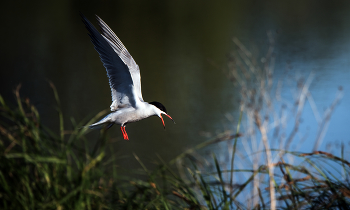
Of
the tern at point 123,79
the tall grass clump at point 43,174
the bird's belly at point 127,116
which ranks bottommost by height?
the tall grass clump at point 43,174

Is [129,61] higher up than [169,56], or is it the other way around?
[169,56]

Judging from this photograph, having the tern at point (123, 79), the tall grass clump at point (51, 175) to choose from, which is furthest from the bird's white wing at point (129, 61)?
the tall grass clump at point (51, 175)

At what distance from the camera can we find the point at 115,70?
385 cm

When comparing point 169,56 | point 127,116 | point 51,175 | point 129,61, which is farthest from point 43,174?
point 169,56

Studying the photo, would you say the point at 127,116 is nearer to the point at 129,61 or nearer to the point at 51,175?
the point at 129,61

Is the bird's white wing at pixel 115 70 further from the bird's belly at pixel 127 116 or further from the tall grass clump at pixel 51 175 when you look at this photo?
the tall grass clump at pixel 51 175

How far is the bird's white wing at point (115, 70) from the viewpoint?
3.77m

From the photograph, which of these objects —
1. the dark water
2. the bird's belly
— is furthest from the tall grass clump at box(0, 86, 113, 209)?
the bird's belly

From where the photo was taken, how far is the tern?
375 cm

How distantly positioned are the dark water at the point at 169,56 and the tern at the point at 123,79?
1.52ft

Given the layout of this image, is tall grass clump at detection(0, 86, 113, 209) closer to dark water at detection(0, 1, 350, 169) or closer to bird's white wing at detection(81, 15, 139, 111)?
dark water at detection(0, 1, 350, 169)

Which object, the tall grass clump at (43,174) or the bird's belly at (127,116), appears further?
the bird's belly at (127,116)

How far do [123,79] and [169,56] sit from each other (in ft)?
19.1

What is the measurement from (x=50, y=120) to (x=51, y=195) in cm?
373
